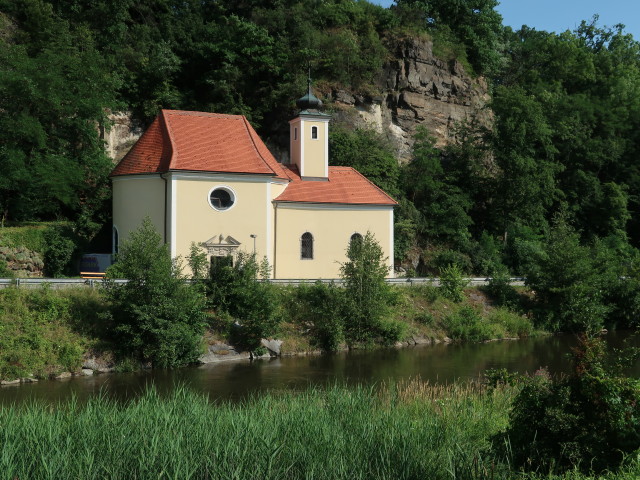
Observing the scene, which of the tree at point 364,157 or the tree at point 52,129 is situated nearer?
the tree at point 52,129

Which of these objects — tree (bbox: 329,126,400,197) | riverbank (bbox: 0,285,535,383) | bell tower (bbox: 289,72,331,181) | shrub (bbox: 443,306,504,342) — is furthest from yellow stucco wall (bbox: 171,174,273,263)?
tree (bbox: 329,126,400,197)

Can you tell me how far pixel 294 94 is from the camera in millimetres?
41188

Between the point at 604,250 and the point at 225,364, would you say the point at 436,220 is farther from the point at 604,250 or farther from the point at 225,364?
the point at 225,364

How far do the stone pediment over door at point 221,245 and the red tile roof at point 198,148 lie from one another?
113 inches

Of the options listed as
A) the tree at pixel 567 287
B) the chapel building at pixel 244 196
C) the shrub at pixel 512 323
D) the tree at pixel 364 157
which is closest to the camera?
the chapel building at pixel 244 196

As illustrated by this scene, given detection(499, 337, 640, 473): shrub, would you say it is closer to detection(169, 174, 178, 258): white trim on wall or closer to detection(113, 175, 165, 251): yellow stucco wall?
detection(169, 174, 178, 258): white trim on wall

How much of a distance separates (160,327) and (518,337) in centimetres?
1636

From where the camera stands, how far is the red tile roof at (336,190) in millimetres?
31938

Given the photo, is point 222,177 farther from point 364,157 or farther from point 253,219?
point 364,157

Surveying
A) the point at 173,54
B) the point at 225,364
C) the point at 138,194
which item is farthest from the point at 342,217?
the point at 173,54

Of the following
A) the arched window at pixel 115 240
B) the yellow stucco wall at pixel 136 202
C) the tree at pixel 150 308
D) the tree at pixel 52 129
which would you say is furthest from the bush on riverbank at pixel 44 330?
the tree at pixel 52 129

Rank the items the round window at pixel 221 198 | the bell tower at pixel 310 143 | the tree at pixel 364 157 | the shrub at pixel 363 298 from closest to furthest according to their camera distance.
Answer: the shrub at pixel 363 298 → the round window at pixel 221 198 → the bell tower at pixel 310 143 → the tree at pixel 364 157

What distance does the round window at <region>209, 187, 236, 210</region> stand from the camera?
29.3 m

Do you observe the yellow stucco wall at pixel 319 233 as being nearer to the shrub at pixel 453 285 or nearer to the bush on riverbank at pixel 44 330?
the shrub at pixel 453 285
